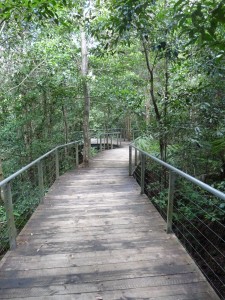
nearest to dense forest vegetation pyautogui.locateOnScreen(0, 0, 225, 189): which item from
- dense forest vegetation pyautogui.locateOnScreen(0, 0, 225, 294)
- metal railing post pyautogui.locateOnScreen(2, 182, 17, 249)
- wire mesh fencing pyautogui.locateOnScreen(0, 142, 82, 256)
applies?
dense forest vegetation pyautogui.locateOnScreen(0, 0, 225, 294)

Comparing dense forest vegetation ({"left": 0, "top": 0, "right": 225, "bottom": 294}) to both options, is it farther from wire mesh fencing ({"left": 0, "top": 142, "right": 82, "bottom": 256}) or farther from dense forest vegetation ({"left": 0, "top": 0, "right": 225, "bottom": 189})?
wire mesh fencing ({"left": 0, "top": 142, "right": 82, "bottom": 256})

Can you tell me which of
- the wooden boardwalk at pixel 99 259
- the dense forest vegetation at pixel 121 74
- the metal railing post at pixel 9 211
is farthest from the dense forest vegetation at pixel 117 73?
the metal railing post at pixel 9 211

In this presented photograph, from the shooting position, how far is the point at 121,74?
1000cm

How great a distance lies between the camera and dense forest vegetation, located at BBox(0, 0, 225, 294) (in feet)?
10.8

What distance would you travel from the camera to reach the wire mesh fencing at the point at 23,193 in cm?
285

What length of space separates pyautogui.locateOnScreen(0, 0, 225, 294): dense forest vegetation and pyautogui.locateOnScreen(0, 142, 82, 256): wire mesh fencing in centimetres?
62

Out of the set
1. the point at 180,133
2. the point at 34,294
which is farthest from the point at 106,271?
the point at 180,133

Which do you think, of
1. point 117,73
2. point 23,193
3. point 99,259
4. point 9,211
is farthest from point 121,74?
point 99,259

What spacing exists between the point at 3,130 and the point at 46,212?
19.7ft

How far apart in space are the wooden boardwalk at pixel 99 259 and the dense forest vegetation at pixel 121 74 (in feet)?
3.85

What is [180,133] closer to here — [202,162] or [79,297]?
[202,162]

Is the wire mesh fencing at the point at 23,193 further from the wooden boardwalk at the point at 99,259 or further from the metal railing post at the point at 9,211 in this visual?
the wooden boardwalk at the point at 99,259

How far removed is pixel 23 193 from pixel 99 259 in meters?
2.64

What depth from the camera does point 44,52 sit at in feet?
22.2
